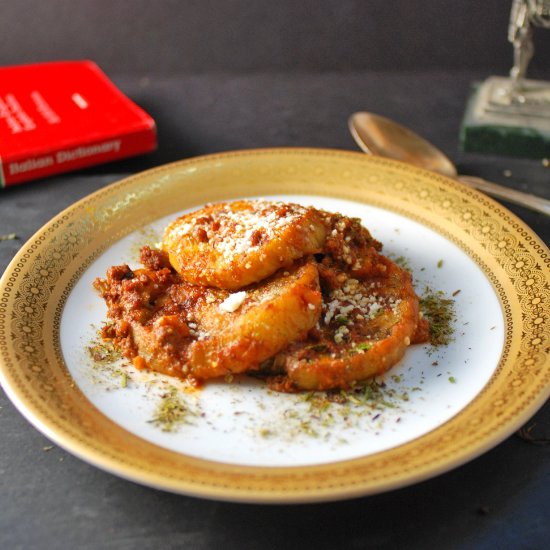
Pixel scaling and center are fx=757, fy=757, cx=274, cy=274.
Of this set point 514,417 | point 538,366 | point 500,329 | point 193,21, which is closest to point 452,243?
point 500,329

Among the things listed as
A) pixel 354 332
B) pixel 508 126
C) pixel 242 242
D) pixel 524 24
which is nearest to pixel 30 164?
pixel 242 242

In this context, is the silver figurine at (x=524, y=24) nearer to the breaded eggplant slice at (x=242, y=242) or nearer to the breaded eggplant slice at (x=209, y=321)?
the breaded eggplant slice at (x=242, y=242)

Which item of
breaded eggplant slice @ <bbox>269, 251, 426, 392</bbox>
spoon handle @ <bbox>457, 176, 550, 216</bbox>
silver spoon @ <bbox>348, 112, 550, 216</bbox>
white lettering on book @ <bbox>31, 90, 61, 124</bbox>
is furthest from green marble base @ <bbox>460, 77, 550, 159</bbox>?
white lettering on book @ <bbox>31, 90, 61, 124</bbox>

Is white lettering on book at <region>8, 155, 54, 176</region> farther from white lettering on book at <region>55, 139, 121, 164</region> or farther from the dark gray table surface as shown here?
the dark gray table surface

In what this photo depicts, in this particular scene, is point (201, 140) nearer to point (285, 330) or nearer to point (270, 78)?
point (270, 78)

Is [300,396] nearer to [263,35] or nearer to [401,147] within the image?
[401,147]
